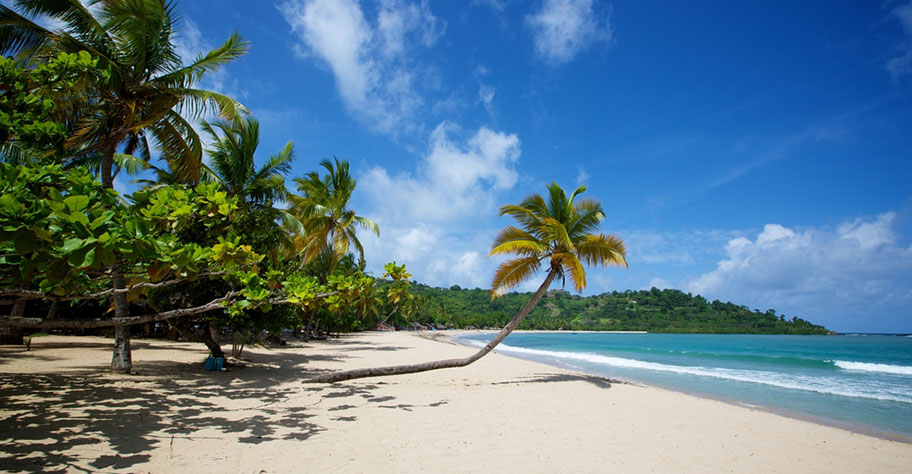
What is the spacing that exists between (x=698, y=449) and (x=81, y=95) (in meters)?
11.7

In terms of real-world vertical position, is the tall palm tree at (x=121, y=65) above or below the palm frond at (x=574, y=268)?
above

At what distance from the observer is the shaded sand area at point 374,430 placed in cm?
418

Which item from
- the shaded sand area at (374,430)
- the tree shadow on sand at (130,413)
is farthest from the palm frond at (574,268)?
the tree shadow on sand at (130,413)

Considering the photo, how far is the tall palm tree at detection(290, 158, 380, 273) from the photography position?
1725cm

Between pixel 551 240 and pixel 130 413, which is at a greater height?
pixel 551 240

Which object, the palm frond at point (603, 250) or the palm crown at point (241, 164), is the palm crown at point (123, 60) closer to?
the palm crown at point (241, 164)

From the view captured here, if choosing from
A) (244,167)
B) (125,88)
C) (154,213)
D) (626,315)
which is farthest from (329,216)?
(626,315)

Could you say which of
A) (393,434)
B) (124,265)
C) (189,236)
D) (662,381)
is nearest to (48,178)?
Answer: (124,265)

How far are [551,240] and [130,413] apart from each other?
9.27 meters

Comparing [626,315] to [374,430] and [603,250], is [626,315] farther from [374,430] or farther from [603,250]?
[374,430]

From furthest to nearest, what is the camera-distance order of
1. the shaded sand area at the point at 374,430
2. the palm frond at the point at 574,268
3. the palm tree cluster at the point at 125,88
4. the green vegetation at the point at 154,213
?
the palm frond at the point at 574,268, the palm tree cluster at the point at 125,88, the shaded sand area at the point at 374,430, the green vegetation at the point at 154,213

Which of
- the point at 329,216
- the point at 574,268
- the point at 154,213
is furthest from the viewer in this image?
the point at 329,216

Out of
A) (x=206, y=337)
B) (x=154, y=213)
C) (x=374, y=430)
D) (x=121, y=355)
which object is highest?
(x=154, y=213)

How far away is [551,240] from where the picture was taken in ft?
36.2
